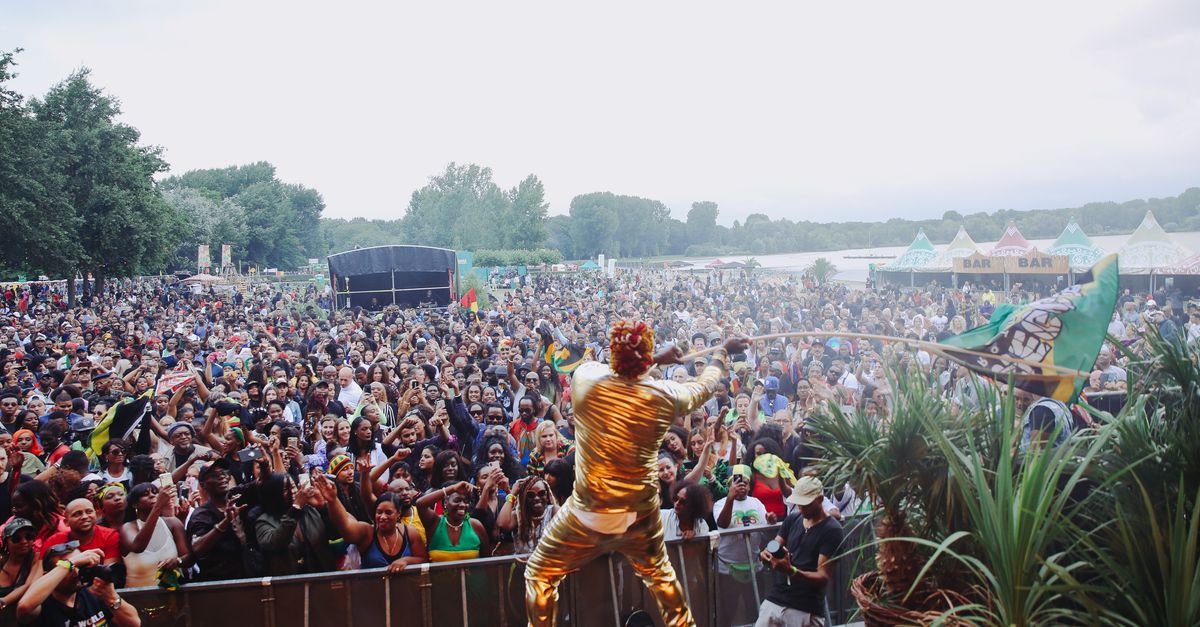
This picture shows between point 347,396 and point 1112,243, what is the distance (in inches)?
1046

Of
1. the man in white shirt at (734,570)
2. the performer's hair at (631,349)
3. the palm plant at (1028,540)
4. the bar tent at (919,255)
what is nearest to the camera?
the palm plant at (1028,540)

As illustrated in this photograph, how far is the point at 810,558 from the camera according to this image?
15.3 feet

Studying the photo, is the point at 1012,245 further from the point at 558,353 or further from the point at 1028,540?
the point at 1028,540

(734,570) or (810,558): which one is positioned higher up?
(810,558)

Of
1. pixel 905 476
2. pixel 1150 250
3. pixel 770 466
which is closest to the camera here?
pixel 905 476

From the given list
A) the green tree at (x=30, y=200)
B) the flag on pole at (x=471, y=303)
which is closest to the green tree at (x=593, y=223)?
the green tree at (x=30, y=200)

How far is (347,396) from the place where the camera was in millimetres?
9719

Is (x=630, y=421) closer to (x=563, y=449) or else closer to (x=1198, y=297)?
(x=563, y=449)

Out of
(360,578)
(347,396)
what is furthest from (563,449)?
(347,396)

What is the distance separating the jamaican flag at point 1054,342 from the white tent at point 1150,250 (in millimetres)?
21109

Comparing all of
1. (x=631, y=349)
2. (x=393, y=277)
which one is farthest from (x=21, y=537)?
(x=393, y=277)

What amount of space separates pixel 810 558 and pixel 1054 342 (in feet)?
5.62

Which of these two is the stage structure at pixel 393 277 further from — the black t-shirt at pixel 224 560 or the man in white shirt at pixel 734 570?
the man in white shirt at pixel 734 570

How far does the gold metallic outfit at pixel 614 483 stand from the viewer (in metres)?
3.99
